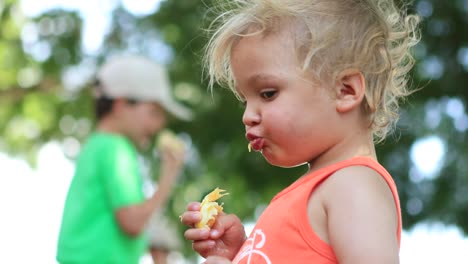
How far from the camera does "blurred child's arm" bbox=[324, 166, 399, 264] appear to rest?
6.52 ft

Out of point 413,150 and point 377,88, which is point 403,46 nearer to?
point 377,88

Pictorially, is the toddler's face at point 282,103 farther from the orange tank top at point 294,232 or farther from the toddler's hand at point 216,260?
the toddler's hand at point 216,260

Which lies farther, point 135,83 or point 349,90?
point 135,83

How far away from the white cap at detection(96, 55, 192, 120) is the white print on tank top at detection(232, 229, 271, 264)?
3.30 meters

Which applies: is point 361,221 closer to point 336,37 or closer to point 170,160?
point 336,37

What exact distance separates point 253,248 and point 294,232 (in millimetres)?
148

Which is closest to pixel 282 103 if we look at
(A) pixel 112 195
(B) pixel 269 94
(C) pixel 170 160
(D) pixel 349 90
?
(B) pixel 269 94

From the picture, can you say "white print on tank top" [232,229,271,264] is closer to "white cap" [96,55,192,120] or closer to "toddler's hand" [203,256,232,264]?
"toddler's hand" [203,256,232,264]

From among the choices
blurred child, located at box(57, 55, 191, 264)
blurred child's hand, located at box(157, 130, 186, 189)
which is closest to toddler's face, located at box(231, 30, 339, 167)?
blurred child, located at box(57, 55, 191, 264)

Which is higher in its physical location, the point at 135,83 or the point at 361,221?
the point at 361,221

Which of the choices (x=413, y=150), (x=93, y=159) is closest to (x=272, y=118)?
(x=93, y=159)

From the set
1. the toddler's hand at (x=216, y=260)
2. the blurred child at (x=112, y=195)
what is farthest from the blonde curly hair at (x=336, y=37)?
the blurred child at (x=112, y=195)

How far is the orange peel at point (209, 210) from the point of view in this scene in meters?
2.35

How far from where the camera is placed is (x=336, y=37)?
2.24 meters
